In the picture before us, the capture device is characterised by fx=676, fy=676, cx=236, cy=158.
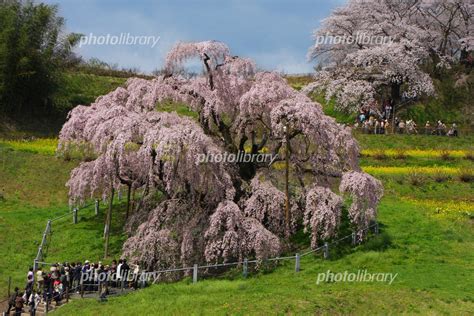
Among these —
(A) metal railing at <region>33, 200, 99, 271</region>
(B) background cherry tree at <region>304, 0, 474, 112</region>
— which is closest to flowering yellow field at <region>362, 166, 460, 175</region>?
(B) background cherry tree at <region>304, 0, 474, 112</region>

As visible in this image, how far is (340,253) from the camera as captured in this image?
30.4 m

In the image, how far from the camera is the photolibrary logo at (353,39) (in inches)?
2559

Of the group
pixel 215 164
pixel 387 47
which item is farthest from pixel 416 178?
pixel 387 47

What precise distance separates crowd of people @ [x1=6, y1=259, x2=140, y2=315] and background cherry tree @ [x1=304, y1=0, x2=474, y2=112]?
36.8m

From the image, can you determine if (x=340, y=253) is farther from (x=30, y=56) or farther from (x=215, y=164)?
(x=30, y=56)

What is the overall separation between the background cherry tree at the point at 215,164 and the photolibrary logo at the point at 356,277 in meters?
2.35

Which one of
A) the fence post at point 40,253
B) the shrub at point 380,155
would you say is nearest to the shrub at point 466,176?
the shrub at point 380,155

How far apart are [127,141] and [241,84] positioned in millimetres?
6420

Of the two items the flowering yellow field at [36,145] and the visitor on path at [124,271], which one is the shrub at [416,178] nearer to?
the visitor on path at [124,271]

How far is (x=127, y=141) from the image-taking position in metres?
29.6

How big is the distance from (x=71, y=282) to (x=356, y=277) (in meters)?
11.8

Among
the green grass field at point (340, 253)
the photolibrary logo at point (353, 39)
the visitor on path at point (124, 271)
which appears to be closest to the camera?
the green grass field at point (340, 253)

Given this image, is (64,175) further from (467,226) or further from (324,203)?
Result: (467,226)

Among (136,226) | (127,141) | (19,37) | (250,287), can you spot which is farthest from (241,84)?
(19,37)
